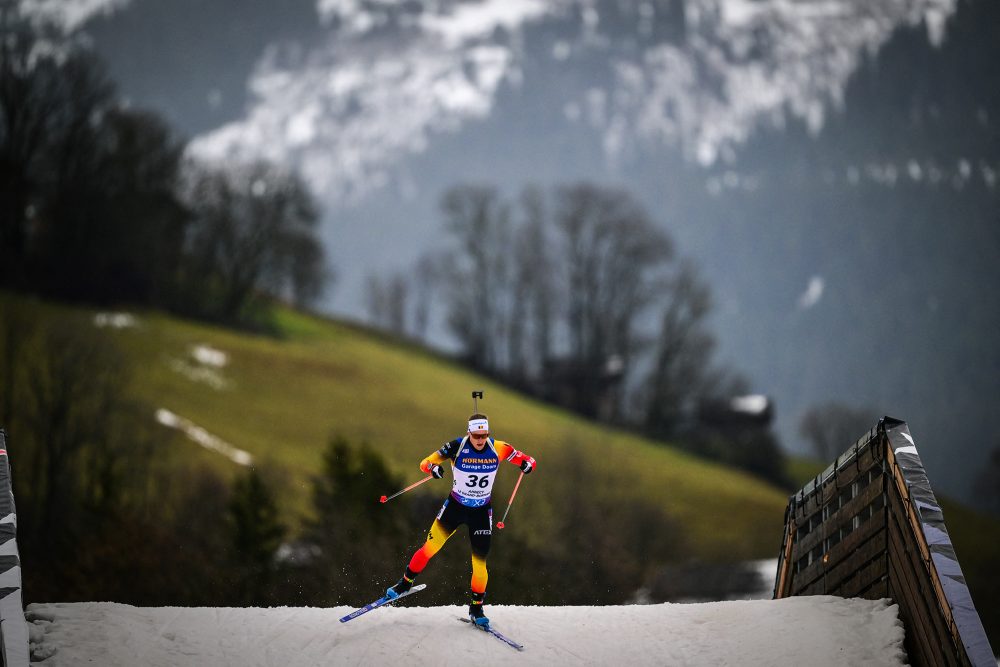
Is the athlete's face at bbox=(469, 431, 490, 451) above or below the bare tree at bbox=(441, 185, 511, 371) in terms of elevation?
below

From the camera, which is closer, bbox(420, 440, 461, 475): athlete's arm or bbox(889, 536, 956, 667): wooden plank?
bbox(889, 536, 956, 667): wooden plank

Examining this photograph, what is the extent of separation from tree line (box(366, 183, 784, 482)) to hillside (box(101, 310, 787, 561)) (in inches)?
223

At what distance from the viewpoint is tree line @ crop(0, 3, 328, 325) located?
53000 mm

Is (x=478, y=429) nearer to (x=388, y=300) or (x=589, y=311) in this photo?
(x=589, y=311)

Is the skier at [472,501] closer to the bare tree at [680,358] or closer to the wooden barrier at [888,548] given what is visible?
the wooden barrier at [888,548]

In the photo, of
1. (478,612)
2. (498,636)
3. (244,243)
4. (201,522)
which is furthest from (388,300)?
(498,636)

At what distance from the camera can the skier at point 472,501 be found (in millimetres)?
10008

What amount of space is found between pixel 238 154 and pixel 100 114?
532 inches

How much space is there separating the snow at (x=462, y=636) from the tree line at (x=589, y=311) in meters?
49.1

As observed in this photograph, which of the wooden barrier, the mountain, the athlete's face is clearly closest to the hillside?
the mountain

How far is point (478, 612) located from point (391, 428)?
3813cm

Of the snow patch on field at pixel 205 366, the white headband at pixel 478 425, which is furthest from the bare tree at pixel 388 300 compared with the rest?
the white headband at pixel 478 425

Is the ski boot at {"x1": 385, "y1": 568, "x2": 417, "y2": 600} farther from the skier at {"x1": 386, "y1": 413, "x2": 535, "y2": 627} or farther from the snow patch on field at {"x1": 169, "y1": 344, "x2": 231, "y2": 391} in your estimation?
the snow patch on field at {"x1": 169, "y1": 344, "x2": 231, "y2": 391}

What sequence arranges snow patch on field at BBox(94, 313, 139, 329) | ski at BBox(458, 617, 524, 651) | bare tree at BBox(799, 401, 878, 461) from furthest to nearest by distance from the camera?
bare tree at BBox(799, 401, 878, 461) < snow patch on field at BBox(94, 313, 139, 329) < ski at BBox(458, 617, 524, 651)
